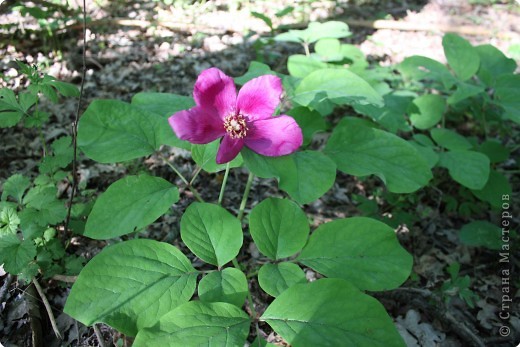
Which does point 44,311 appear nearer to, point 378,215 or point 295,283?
point 295,283

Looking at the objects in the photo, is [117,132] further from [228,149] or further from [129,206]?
[228,149]

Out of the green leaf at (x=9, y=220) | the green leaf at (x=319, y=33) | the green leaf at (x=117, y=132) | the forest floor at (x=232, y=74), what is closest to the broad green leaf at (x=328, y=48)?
the green leaf at (x=319, y=33)

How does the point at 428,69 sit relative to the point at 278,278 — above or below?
above

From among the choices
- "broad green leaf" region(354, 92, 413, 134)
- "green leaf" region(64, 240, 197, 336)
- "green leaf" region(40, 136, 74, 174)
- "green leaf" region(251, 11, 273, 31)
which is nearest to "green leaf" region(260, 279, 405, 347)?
"green leaf" region(64, 240, 197, 336)

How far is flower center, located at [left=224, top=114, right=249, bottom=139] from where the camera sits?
4.83ft

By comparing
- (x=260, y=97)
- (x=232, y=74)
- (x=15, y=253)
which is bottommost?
(x=232, y=74)

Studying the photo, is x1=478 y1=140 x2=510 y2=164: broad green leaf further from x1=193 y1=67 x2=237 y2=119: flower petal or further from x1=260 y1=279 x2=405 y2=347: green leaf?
x1=193 y1=67 x2=237 y2=119: flower petal

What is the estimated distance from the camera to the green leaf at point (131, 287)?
4.26 ft

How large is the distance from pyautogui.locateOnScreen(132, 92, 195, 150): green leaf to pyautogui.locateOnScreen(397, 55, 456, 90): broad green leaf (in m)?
1.76

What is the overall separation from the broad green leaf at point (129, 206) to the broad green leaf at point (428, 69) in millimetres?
2039

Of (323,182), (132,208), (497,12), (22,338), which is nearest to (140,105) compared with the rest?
(132,208)

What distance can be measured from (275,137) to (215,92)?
0.91ft

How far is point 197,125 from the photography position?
1.41 metres

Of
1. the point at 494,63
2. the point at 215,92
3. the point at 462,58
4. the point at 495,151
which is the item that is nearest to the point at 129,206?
the point at 215,92
